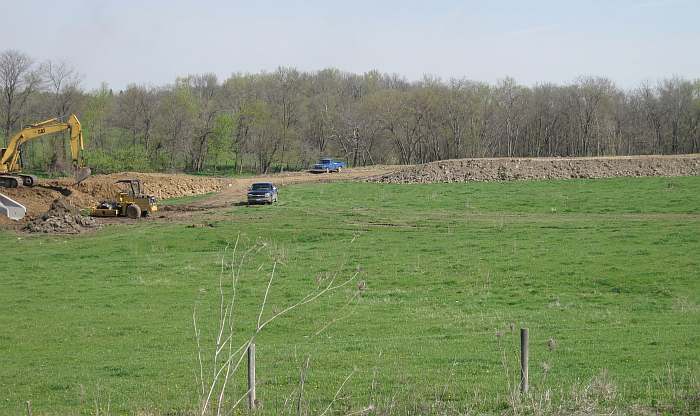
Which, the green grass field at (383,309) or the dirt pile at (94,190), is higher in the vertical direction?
the dirt pile at (94,190)

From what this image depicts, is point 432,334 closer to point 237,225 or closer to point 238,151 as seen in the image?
point 237,225

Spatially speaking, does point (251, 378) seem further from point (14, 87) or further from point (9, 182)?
point (14, 87)

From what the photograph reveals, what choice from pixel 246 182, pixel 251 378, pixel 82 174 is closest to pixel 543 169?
pixel 246 182

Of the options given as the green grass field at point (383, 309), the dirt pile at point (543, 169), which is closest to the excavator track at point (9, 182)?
the green grass field at point (383, 309)

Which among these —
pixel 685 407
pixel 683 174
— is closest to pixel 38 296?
pixel 685 407

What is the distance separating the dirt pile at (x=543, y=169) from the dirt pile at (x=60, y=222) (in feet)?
95.4

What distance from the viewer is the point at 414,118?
329 feet

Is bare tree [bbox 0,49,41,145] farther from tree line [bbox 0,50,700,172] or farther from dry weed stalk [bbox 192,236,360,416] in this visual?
dry weed stalk [bbox 192,236,360,416]

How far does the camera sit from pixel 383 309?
74.9 ft

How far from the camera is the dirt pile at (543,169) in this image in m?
66.3

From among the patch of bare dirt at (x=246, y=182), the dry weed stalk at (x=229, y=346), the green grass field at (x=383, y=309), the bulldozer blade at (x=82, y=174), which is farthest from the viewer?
the patch of bare dirt at (x=246, y=182)

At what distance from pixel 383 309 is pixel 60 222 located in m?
26.1

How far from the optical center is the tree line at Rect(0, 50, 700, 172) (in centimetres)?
9444

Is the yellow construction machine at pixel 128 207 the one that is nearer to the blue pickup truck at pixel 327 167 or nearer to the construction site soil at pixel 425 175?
the construction site soil at pixel 425 175
